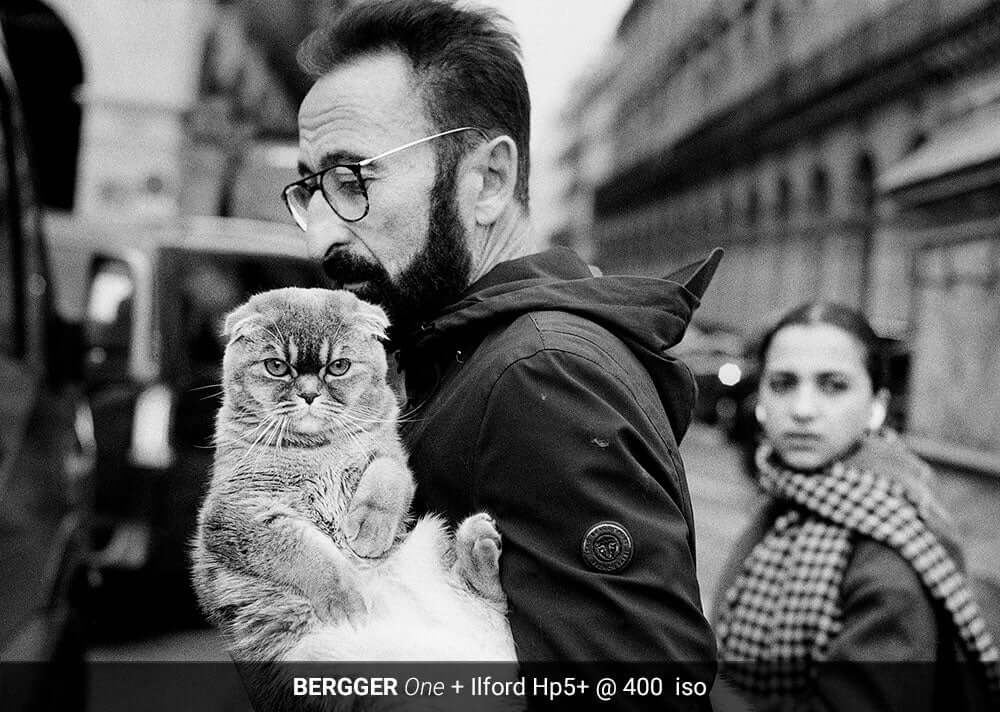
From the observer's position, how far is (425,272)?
1.30 m

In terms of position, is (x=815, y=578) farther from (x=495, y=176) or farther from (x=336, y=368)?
(x=336, y=368)

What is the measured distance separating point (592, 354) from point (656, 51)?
202 centimetres

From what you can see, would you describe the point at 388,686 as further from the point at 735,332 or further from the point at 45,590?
the point at 735,332

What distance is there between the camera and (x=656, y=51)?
3.08 metres

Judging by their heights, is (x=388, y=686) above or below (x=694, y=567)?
below

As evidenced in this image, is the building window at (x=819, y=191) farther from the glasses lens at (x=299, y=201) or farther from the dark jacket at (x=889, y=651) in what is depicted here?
the glasses lens at (x=299, y=201)

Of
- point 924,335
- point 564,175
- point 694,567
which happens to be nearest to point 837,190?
point 924,335

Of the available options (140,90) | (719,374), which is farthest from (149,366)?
(140,90)

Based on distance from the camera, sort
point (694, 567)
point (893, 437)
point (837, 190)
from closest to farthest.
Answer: point (694, 567), point (893, 437), point (837, 190)

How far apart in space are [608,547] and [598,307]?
1.20ft

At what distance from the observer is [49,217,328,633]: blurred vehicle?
2188 millimetres

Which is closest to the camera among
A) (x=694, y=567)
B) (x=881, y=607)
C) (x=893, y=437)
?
(x=694, y=567)

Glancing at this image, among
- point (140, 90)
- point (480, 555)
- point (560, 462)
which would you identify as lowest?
point (480, 555)

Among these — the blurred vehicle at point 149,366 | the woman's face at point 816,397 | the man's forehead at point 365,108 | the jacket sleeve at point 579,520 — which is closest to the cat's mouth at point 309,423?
the jacket sleeve at point 579,520
